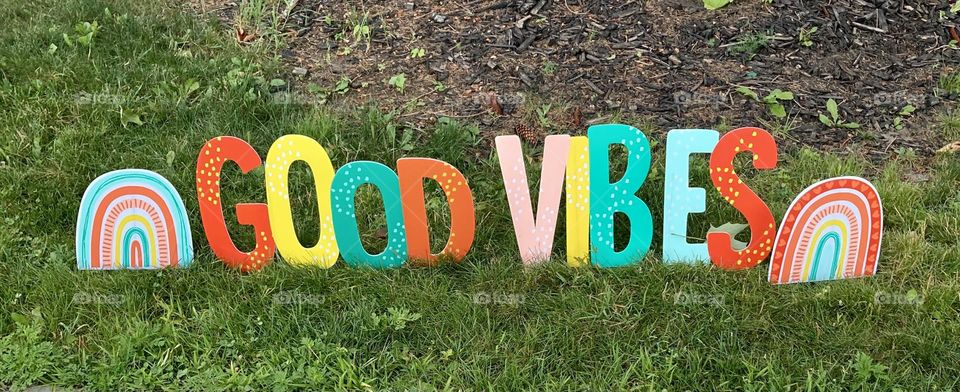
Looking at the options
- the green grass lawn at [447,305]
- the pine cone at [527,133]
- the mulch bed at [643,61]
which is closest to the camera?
the green grass lawn at [447,305]

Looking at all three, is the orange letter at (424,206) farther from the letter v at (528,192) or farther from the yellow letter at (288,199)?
the yellow letter at (288,199)

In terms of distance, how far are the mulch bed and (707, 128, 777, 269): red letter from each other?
35.5 inches

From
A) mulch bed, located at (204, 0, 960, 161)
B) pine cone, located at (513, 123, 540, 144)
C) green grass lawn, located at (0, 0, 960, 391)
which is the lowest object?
green grass lawn, located at (0, 0, 960, 391)

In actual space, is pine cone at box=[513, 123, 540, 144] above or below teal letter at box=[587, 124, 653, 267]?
above

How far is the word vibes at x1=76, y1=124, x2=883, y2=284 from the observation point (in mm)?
3020

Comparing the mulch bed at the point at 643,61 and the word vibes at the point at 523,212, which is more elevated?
the mulch bed at the point at 643,61

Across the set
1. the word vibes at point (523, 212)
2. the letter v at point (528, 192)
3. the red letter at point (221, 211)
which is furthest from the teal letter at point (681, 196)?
the red letter at point (221, 211)

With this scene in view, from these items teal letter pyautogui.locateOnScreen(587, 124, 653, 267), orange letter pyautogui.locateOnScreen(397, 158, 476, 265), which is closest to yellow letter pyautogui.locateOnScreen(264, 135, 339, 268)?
orange letter pyautogui.locateOnScreen(397, 158, 476, 265)

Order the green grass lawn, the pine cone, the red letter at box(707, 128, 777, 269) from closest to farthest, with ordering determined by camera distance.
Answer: the green grass lawn
the red letter at box(707, 128, 777, 269)
the pine cone

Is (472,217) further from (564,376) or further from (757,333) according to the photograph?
(757,333)

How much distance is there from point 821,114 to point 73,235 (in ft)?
11.2

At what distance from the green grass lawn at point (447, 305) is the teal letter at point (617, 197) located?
0.08 metres

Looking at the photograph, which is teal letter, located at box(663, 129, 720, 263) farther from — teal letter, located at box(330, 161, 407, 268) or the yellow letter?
the yellow letter

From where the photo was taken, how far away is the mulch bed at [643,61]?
4.00 m
